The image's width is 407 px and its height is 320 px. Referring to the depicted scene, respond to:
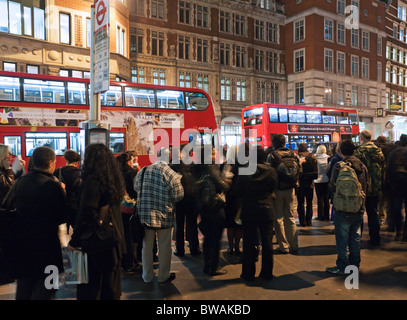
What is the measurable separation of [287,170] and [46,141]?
10062mm

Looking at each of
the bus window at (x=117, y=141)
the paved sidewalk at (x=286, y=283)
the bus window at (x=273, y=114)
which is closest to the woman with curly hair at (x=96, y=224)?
the paved sidewalk at (x=286, y=283)

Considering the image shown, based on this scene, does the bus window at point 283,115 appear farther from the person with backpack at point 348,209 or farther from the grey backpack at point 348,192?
the grey backpack at point 348,192

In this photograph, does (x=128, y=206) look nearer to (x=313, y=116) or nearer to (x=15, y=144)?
(x=15, y=144)

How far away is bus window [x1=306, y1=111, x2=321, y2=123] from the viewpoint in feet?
70.6

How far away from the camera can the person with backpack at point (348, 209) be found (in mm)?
4598

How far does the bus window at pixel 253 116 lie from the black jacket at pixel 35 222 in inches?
702

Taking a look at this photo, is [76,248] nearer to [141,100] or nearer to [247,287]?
[247,287]

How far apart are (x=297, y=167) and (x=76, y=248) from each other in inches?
158

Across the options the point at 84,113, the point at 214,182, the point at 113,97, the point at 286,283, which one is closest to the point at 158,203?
the point at 214,182

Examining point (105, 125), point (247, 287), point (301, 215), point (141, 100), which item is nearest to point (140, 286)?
point (247, 287)

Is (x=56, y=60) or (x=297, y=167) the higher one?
(x=56, y=60)

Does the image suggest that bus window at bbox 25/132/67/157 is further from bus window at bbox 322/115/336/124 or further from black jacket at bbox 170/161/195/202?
bus window at bbox 322/115/336/124

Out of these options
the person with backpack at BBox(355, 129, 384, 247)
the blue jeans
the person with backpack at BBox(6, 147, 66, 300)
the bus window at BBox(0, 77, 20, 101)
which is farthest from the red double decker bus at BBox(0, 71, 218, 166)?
the person with backpack at BBox(6, 147, 66, 300)

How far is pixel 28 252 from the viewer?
125 inches
